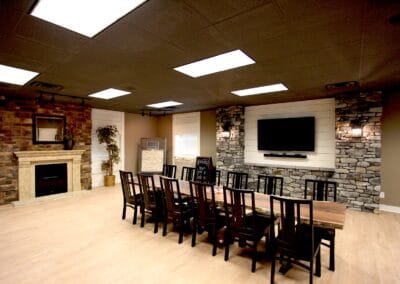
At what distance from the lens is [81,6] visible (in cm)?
182

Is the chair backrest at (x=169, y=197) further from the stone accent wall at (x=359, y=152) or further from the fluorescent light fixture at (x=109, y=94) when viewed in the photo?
the stone accent wall at (x=359, y=152)

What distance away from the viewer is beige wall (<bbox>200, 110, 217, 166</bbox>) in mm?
7281

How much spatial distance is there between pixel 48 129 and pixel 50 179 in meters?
1.41

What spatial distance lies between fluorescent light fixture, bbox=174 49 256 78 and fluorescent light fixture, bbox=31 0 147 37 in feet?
4.31

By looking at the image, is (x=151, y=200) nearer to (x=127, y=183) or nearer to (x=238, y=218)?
(x=127, y=183)

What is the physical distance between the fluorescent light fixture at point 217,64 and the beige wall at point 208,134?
378 cm

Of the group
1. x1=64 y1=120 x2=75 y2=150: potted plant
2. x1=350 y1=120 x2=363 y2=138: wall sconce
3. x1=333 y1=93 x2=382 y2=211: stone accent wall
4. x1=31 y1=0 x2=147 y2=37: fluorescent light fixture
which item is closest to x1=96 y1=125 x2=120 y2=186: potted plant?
x1=64 y1=120 x2=75 y2=150: potted plant

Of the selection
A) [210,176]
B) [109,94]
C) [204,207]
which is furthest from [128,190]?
[210,176]

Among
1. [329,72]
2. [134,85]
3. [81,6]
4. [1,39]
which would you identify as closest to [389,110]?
[329,72]

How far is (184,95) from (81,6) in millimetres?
3400

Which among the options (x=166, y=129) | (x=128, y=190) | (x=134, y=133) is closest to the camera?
(x=128, y=190)

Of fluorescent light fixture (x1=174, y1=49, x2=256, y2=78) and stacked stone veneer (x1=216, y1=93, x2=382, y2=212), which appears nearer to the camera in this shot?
fluorescent light fixture (x1=174, y1=49, x2=256, y2=78)

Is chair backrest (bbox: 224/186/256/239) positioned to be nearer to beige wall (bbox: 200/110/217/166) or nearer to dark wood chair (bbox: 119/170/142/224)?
dark wood chair (bbox: 119/170/142/224)

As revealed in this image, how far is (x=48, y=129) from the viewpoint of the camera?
19.8 feet
